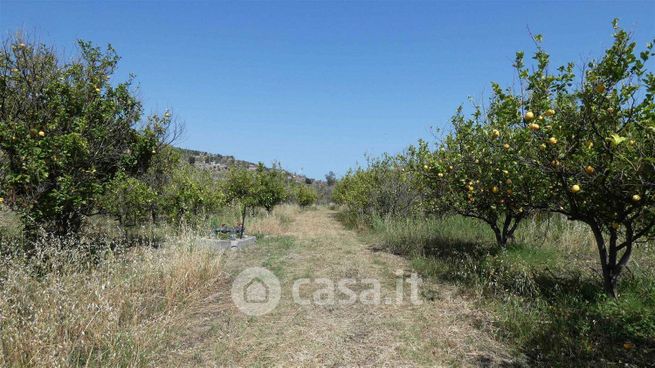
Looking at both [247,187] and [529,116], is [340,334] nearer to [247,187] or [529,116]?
[529,116]

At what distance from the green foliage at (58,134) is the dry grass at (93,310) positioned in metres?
1.27

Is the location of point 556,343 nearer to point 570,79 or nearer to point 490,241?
point 570,79

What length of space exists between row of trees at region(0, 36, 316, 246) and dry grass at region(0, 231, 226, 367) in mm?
1244

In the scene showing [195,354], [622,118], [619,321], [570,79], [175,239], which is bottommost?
[195,354]

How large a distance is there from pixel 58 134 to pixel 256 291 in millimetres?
3909

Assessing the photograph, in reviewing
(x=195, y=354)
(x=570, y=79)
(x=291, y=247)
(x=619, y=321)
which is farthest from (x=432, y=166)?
(x=195, y=354)

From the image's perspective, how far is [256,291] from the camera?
554 centimetres

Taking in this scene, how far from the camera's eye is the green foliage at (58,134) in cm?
510

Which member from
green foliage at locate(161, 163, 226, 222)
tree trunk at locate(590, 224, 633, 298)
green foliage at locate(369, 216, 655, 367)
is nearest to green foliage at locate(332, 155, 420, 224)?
green foliage at locate(369, 216, 655, 367)

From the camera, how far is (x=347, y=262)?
767 centimetres

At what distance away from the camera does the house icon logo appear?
4.84 meters

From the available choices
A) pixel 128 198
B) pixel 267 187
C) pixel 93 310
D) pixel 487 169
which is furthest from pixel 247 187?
pixel 93 310

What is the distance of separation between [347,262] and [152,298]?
4062 mm

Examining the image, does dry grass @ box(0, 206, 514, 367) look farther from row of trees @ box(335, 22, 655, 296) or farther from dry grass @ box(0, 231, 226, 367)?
row of trees @ box(335, 22, 655, 296)
